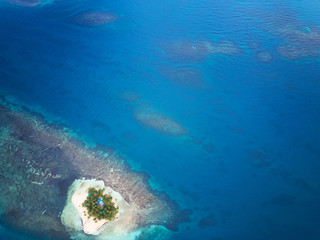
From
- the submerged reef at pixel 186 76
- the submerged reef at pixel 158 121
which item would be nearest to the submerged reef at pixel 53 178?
the submerged reef at pixel 158 121

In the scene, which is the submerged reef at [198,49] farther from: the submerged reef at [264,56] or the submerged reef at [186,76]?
the submerged reef at [264,56]

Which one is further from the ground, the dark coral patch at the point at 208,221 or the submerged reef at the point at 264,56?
the submerged reef at the point at 264,56

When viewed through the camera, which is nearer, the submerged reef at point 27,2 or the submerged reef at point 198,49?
the submerged reef at point 198,49

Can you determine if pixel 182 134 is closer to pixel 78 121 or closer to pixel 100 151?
pixel 100 151

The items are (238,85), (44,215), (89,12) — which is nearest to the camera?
(44,215)

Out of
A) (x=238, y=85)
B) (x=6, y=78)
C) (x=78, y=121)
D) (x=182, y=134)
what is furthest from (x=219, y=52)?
(x=6, y=78)

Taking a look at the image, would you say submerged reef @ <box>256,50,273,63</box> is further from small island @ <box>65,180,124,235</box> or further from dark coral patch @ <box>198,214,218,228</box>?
small island @ <box>65,180,124,235</box>
